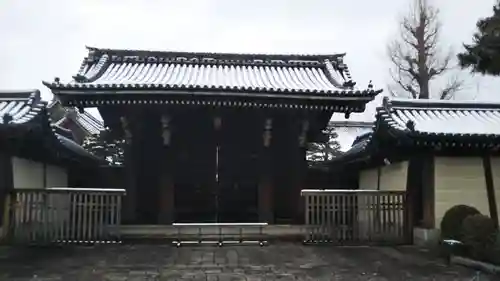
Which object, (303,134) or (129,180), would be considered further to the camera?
(303,134)

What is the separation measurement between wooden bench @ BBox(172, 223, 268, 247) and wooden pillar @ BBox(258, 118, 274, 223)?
2.22 ft

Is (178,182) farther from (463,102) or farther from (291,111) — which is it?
(463,102)

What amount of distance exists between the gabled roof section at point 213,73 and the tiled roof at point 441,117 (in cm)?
82

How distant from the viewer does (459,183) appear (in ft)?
37.8

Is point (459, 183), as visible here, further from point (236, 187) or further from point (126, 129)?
point (126, 129)

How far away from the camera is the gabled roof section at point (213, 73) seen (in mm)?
12562

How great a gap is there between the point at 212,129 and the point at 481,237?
742 cm

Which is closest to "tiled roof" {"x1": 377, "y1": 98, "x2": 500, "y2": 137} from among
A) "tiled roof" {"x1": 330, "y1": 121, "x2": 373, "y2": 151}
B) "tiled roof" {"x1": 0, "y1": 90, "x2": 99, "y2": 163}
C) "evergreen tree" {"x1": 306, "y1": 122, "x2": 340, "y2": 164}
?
"tiled roof" {"x1": 0, "y1": 90, "x2": 99, "y2": 163}

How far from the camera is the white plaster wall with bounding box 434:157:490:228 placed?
37.5 feet

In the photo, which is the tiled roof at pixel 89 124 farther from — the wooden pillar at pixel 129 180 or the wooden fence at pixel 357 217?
the wooden fence at pixel 357 217

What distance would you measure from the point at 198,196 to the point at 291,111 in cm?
360

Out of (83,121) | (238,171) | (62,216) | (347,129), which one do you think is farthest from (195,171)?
(347,129)

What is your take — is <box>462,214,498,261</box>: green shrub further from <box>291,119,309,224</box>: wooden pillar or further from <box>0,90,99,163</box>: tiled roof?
<box>0,90,99,163</box>: tiled roof

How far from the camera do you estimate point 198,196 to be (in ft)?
47.5
